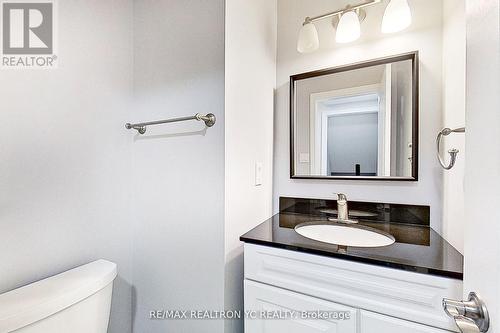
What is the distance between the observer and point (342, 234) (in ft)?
3.93

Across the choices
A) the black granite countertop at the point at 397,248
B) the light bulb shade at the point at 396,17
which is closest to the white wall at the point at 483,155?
the black granite countertop at the point at 397,248

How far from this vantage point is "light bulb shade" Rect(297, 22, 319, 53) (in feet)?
4.40

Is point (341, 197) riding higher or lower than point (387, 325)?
higher

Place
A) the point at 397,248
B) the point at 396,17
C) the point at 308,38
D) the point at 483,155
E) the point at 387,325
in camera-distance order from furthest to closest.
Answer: the point at 308,38 → the point at 396,17 → the point at 397,248 → the point at 387,325 → the point at 483,155

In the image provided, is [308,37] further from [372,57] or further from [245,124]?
[245,124]

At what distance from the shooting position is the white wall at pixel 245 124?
1047 millimetres

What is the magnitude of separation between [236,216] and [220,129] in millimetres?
400

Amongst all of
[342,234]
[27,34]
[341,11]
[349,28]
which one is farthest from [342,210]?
[27,34]

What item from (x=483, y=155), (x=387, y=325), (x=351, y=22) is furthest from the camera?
(x=351, y=22)

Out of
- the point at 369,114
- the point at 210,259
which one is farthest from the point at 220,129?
the point at 369,114

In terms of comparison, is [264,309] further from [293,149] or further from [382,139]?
[382,139]

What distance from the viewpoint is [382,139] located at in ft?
4.17

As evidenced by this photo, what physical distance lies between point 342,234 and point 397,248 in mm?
333

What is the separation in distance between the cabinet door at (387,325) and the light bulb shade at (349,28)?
1243mm
